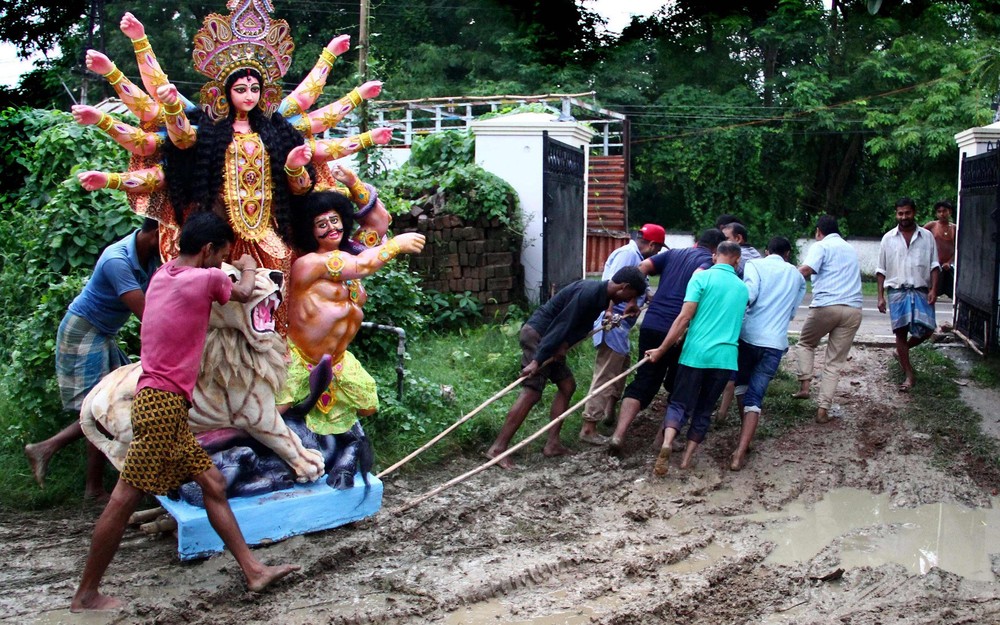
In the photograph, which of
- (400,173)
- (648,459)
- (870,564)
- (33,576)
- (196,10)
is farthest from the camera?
(196,10)

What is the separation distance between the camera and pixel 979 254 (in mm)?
10172

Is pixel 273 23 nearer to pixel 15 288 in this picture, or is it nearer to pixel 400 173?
pixel 15 288

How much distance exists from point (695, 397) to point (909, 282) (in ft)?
10.8

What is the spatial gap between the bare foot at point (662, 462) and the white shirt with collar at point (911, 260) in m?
3.60

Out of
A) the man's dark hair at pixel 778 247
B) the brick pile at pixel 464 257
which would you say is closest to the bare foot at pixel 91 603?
the man's dark hair at pixel 778 247

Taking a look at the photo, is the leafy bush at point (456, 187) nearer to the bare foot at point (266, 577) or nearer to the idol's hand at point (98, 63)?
the idol's hand at point (98, 63)

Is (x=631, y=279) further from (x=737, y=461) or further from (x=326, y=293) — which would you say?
(x=326, y=293)

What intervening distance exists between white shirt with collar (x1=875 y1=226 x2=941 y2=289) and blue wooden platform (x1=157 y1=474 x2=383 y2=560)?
19.1ft

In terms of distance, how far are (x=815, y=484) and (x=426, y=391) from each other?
296cm

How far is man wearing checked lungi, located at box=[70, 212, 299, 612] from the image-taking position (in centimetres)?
450

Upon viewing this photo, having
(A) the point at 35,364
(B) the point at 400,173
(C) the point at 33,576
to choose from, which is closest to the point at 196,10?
(B) the point at 400,173

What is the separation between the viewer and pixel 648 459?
742 cm

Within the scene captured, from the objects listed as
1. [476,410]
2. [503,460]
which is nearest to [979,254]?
[503,460]

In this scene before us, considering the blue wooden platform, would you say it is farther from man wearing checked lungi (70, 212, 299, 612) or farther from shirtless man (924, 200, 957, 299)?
shirtless man (924, 200, 957, 299)
